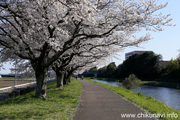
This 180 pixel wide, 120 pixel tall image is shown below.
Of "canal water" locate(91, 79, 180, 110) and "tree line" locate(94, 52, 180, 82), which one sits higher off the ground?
"tree line" locate(94, 52, 180, 82)

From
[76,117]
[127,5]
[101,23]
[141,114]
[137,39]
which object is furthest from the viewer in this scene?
[137,39]

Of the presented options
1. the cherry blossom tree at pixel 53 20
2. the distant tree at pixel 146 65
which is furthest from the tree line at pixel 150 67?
the cherry blossom tree at pixel 53 20

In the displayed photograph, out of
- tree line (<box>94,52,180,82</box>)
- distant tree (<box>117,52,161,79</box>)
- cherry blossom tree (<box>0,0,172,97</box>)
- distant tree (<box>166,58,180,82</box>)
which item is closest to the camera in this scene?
cherry blossom tree (<box>0,0,172,97</box>)

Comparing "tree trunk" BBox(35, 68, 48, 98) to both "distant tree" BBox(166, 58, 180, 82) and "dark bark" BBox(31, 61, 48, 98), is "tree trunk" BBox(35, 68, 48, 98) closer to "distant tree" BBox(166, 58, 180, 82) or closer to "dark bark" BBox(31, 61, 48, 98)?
"dark bark" BBox(31, 61, 48, 98)

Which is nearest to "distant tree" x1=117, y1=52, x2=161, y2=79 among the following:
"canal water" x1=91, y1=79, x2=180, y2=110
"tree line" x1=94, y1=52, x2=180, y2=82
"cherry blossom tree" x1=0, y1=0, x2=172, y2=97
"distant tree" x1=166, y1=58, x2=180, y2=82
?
"tree line" x1=94, y1=52, x2=180, y2=82

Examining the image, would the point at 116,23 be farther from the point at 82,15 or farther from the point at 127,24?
the point at 82,15

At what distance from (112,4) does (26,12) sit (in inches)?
176

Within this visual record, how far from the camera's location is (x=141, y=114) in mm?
7152

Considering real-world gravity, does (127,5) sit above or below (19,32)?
above

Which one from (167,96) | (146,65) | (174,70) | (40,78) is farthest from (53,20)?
(146,65)

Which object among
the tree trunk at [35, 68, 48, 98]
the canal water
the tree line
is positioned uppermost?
the tree line

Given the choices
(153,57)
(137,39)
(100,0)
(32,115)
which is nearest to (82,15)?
(100,0)

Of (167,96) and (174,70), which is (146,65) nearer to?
(174,70)

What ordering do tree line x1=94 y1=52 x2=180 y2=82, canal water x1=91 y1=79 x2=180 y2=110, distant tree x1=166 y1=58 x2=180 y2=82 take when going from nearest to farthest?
canal water x1=91 y1=79 x2=180 y2=110, distant tree x1=166 y1=58 x2=180 y2=82, tree line x1=94 y1=52 x2=180 y2=82
